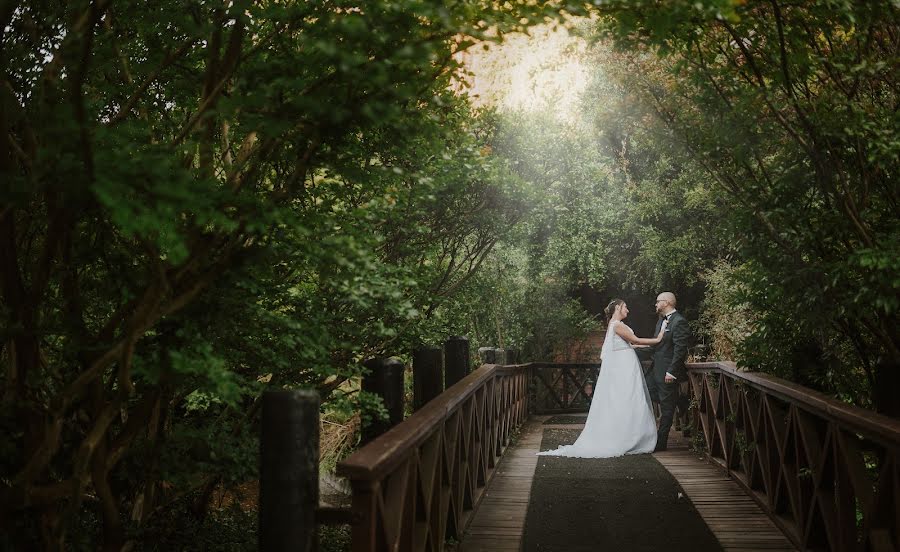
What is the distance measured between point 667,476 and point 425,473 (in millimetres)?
4346

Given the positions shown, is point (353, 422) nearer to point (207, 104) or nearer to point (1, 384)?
point (1, 384)

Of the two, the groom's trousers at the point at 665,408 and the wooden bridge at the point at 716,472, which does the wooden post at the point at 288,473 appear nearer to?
the wooden bridge at the point at 716,472

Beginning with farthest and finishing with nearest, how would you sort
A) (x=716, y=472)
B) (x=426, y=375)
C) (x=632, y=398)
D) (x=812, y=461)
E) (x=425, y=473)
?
(x=632, y=398) < (x=716, y=472) < (x=426, y=375) < (x=812, y=461) < (x=425, y=473)

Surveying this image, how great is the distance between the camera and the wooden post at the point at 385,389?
4.43 m

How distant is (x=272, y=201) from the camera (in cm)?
312

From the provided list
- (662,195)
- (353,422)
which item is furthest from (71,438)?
(662,195)

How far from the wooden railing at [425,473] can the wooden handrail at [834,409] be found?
6.80 ft

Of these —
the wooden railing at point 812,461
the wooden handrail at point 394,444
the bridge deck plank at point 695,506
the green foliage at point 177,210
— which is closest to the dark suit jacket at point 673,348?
the bridge deck plank at point 695,506

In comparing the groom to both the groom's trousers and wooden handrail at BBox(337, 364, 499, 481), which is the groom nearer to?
the groom's trousers

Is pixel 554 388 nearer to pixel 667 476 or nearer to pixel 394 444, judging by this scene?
pixel 667 476

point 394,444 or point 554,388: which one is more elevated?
point 394,444

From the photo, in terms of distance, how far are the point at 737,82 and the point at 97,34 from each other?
152 inches

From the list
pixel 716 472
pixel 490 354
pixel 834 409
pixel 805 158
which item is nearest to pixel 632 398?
pixel 716 472

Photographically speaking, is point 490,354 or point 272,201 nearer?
point 272,201
